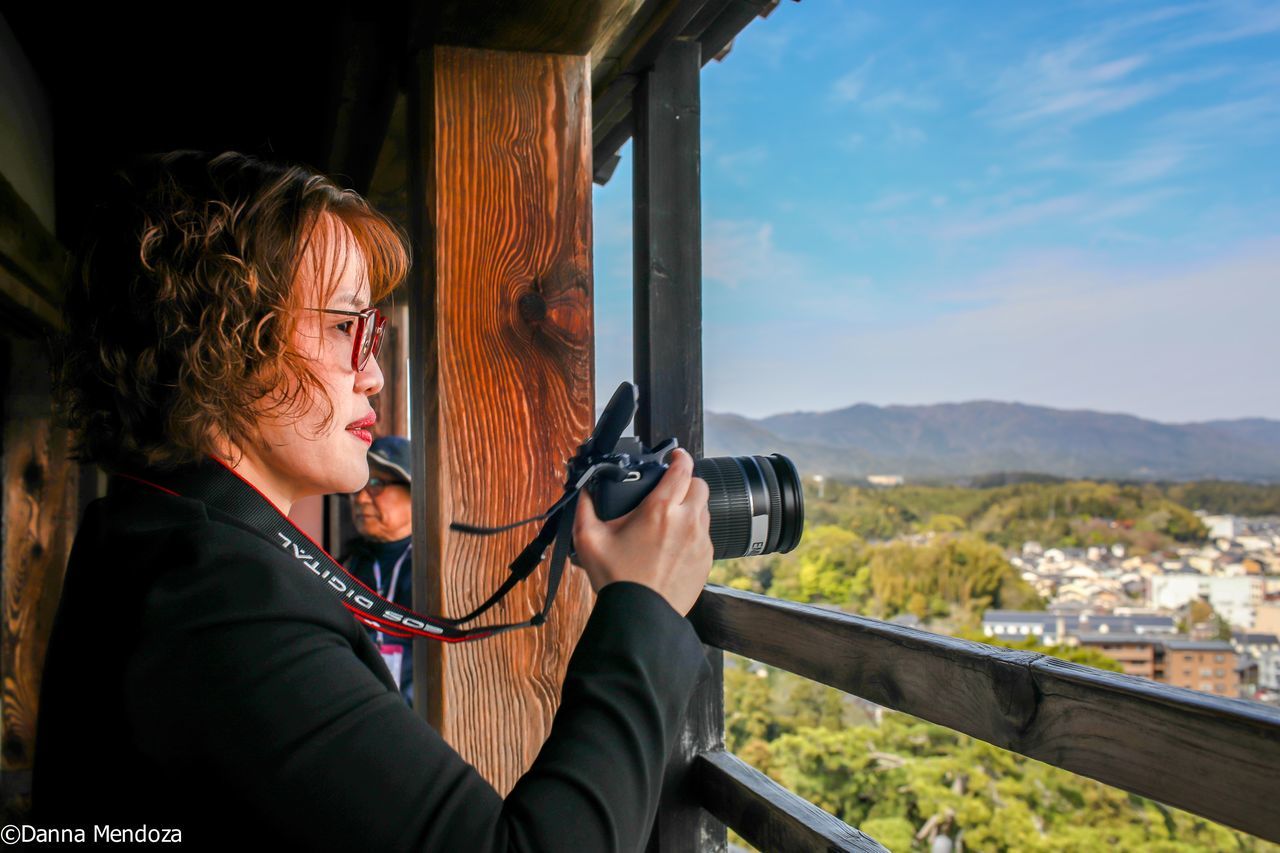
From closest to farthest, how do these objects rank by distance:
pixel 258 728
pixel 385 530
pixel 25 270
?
pixel 258 728 < pixel 25 270 < pixel 385 530

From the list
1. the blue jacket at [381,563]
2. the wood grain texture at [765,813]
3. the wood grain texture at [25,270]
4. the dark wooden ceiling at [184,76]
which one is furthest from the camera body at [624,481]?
the blue jacket at [381,563]

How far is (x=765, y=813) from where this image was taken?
1.17 meters

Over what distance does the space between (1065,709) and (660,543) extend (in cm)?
Result: 37

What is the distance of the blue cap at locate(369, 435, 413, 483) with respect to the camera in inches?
103

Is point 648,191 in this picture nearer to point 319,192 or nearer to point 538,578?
point 538,578

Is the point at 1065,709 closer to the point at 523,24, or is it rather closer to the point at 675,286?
the point at 675,286

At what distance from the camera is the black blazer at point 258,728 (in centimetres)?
48

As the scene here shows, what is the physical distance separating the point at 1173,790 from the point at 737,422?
38.0m

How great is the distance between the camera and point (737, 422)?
126 ft

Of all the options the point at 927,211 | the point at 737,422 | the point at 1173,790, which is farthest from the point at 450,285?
the point at 927,211

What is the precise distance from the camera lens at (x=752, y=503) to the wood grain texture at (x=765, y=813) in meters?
0.32

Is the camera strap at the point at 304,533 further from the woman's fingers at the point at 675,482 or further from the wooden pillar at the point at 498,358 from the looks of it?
the wooden pillar at the point at 498,358

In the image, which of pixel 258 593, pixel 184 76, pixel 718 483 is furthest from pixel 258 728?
pixel 184 76

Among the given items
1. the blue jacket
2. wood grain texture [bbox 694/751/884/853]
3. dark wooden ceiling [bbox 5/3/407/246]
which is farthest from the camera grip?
the blue jacket
